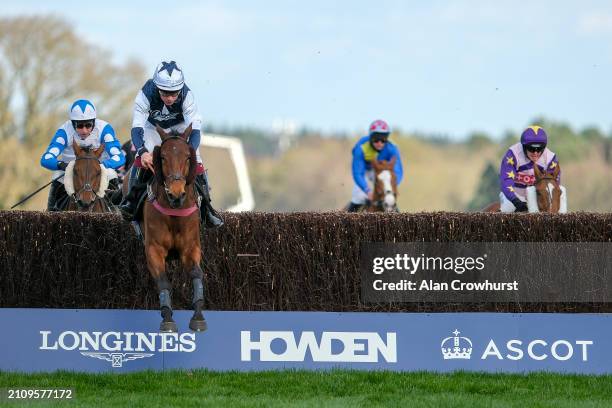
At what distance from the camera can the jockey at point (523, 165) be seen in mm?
12250

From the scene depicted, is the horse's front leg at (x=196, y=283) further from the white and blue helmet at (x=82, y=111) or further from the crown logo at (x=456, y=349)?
the white and blue helmet at (x=82, y=111)

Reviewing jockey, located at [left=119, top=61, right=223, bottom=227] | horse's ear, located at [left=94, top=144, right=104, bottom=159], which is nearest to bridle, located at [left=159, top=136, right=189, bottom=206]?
jockey, located at [left=119, top=61, right=223, bottom=227]

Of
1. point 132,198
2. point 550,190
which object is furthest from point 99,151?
point 550,190

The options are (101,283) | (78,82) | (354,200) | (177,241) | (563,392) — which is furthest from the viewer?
(78,82)

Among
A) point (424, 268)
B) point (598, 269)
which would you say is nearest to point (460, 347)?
point (424, 268)

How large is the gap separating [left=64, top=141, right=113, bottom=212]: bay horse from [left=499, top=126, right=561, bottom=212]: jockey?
4100 millimetres

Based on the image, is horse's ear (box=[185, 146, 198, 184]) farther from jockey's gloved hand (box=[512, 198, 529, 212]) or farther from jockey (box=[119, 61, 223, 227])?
jockey's gloved hand (box=[512, 198, 529, 212])

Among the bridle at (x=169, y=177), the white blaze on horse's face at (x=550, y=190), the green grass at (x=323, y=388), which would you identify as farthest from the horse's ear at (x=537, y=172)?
the bridle at (x=169, y=177)

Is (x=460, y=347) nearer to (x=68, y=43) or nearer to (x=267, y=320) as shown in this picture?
(x=267, y=320)

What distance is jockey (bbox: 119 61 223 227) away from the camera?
9336mm

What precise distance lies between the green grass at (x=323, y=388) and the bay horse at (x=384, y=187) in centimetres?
695

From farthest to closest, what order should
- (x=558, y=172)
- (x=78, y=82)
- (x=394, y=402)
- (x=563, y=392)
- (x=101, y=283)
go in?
(x=78, y=82), (x=558, y=172), (x=101, y=283), (x=563, y=392), (x=394, y=402)

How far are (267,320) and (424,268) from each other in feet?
4.63

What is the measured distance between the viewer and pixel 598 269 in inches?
393
